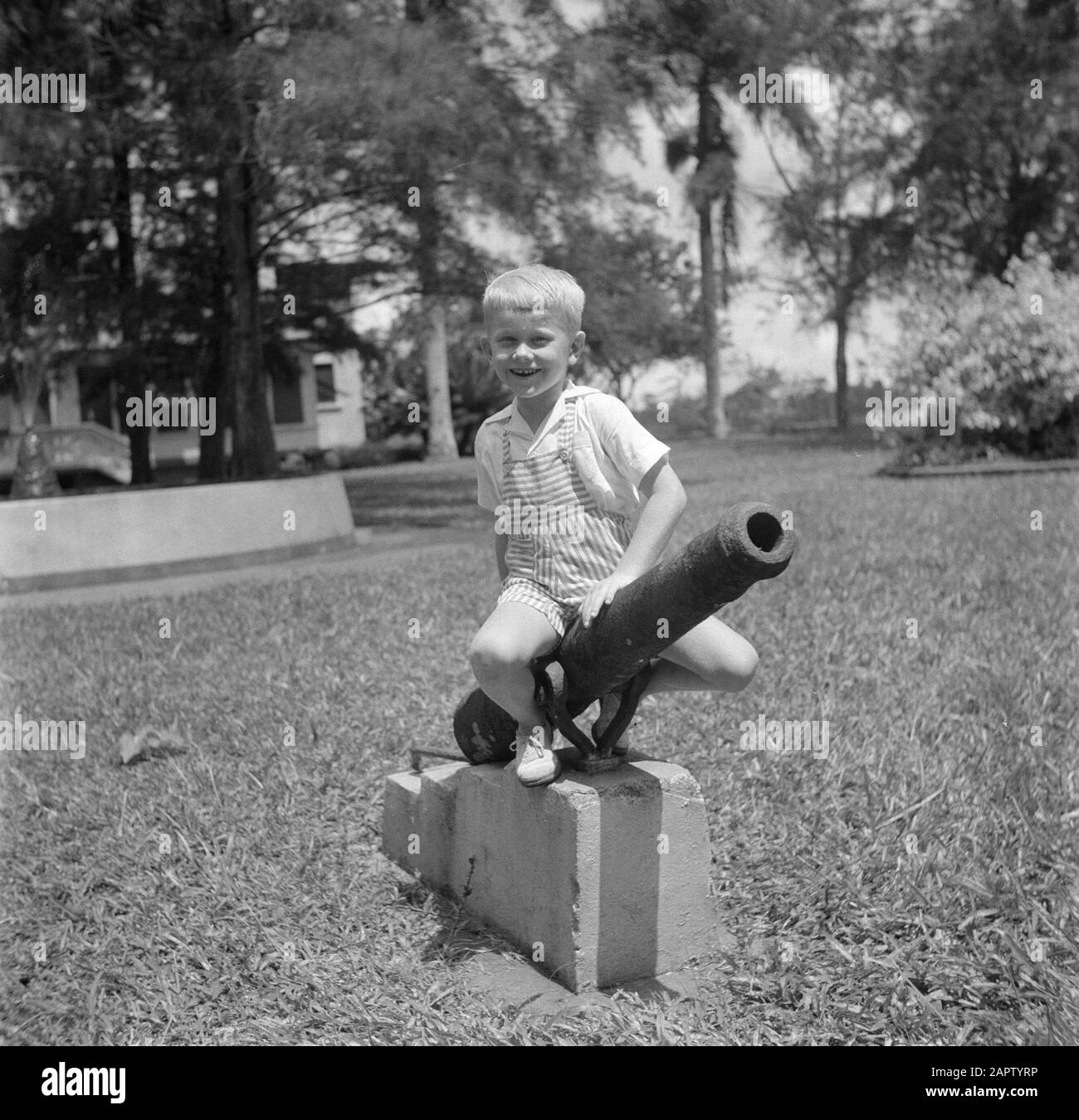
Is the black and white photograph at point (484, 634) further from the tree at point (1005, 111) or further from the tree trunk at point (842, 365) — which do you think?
the tree trunk at point (842, 365)

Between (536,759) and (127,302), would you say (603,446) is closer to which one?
(536,759)

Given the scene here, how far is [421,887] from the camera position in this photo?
3439mm

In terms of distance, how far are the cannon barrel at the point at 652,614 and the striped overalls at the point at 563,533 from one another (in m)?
0.09

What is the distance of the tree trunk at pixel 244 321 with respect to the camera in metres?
13.3

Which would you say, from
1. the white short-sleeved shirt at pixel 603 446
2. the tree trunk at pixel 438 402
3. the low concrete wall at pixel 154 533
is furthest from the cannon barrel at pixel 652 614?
the tree trunk at pixel 438 402

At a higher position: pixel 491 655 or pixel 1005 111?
pixel 1005 111

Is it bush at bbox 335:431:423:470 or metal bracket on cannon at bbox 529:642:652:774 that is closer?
metal bracket on cannon at bbox 529:642:652:774

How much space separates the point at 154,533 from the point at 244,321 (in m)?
3.74

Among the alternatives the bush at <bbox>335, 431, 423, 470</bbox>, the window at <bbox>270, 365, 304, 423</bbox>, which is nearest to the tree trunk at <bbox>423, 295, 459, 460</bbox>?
the bush at <bbox>335, 431, 423, 470</bbox>

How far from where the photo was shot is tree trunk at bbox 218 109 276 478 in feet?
43.5

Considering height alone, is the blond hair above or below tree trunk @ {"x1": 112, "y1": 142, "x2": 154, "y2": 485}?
below

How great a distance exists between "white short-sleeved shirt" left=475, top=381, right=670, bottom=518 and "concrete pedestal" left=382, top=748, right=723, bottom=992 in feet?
2.05

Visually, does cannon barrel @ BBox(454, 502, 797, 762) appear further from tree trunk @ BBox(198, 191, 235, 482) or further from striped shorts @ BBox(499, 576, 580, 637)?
tree trunk @ BBox(198, 191, 235, 482)

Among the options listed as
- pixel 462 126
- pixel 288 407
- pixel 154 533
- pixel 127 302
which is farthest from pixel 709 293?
pixel 154 533
